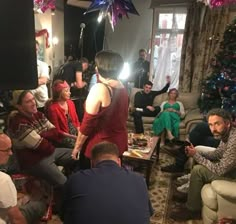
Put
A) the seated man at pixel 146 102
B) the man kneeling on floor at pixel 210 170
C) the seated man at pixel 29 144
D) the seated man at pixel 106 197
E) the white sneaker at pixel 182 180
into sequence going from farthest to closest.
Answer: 1. the seated man at pixel 146 102
2. the white sneaker at pixel 182 180
3. the man kneeling on floor at pixel 210 170
4. the seated man at pixel 29 144
5. the seated man at pixel 106 197

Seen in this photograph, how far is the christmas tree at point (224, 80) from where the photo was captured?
4312mm

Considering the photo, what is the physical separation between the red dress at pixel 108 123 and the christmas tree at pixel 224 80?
2501 mm

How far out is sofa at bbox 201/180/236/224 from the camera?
7.00ft

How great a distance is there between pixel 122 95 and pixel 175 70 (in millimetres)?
4086

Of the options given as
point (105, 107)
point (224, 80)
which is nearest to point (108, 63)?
point (105, 107)

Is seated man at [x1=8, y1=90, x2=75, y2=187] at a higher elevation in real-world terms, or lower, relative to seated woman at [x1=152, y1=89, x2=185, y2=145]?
higher

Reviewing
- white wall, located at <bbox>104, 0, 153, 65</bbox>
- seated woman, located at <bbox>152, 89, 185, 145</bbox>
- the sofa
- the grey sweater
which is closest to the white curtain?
white wall, located at <bbox>104, 0, 153, 65</bbox>

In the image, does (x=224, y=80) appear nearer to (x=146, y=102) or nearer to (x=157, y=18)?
(x=146, y=102)

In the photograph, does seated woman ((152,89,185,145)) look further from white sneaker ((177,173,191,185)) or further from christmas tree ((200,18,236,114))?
white sneaker ((177,173,191,185))

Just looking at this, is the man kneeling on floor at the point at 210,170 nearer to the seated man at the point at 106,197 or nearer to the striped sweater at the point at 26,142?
the seated man at the point at 106,197

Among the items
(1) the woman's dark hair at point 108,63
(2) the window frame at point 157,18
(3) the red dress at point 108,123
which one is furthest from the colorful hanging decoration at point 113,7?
(2) the window frame at point 157,18

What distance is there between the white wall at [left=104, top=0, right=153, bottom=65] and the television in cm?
586

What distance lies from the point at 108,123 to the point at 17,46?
4.08 ft

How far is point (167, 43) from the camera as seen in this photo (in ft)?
19.5
